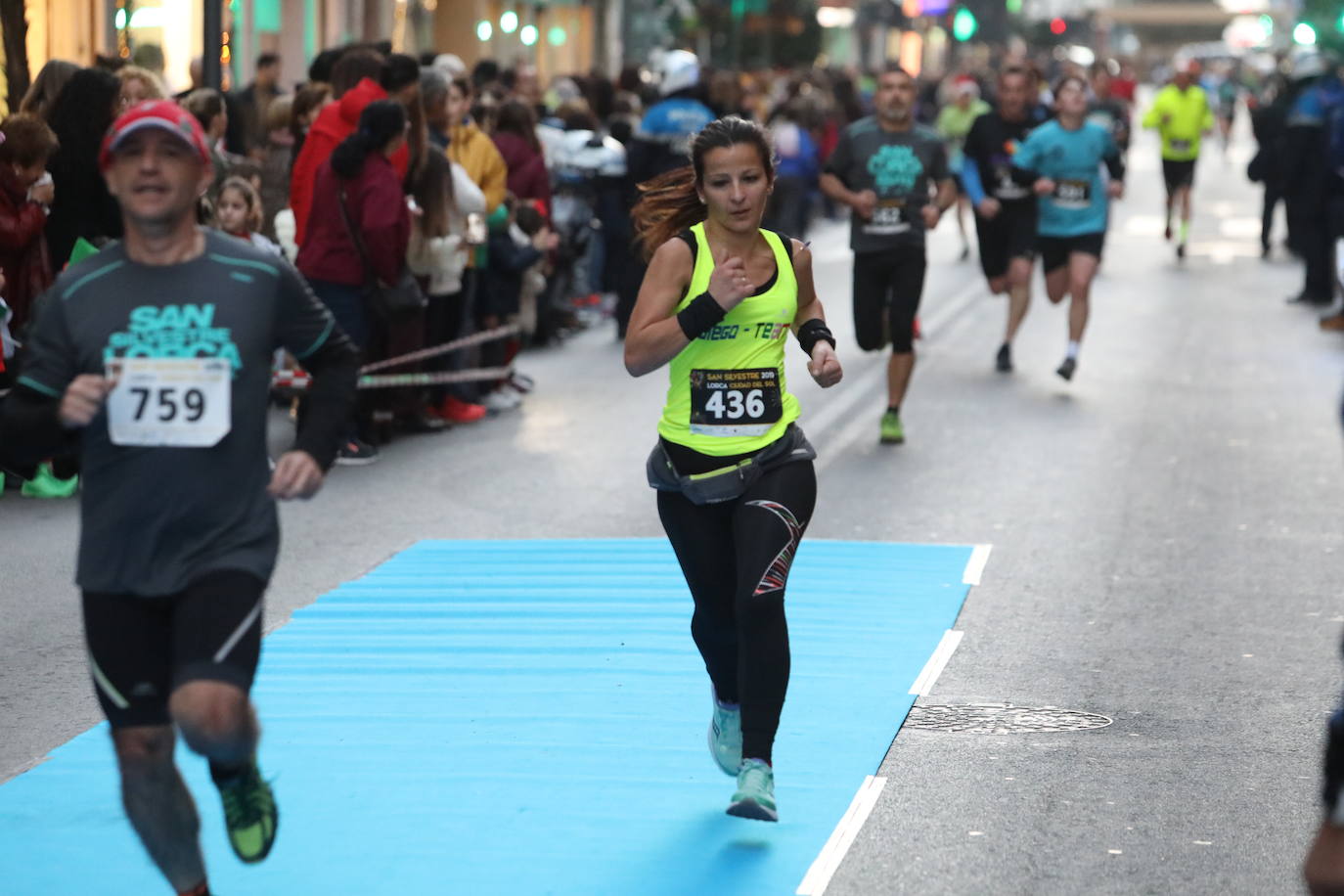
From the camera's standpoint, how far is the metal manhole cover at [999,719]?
23.1ft

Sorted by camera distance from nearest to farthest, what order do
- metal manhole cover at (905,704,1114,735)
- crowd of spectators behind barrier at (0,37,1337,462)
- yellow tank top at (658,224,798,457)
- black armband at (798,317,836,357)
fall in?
yellow tank top at (658,224,798,457), black armband at (798,317,836,357), metal manhole cover at (905,704,1114,735), crowd of spectators behind barrier at (0,37,1337,462)

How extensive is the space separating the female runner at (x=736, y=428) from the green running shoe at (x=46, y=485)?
5595mm

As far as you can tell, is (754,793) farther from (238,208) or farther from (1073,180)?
(1073,180)

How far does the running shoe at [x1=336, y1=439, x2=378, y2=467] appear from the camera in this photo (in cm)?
1227

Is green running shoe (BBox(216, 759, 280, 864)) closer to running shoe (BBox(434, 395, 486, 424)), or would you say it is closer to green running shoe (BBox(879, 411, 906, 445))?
green running shoe (BBox(879, 411, 906, 445))

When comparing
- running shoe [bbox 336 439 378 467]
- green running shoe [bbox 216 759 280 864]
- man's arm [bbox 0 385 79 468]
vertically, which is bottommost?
Answer: running shoe [bbox 336 439 378 467]

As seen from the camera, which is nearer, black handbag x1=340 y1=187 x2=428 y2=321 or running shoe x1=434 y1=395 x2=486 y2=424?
black handbag x1=340 y1=187 x2=428 y2=321

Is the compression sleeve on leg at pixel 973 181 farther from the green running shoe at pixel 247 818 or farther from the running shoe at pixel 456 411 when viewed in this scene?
the green running shoe at pixel 247 818

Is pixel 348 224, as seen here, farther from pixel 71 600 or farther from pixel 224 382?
pixel 224 382

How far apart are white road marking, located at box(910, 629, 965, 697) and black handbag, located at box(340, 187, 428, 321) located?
15.0 feet

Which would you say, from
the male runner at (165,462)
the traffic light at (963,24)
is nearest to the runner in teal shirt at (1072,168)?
the male runner at (165,462)

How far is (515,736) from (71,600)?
2.72 metres


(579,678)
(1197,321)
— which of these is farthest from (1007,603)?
(1197,321)

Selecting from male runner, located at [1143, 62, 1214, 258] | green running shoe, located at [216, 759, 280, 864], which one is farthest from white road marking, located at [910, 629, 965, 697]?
male runner, located at [1143, 62, 1214, 258]
